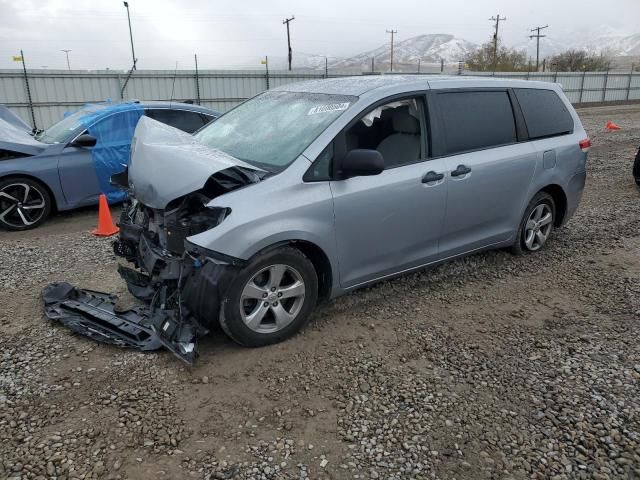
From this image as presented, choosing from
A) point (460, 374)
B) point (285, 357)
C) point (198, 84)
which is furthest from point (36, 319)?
point (198, 84)

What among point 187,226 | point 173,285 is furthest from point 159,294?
point 187,226

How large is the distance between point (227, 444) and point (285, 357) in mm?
876

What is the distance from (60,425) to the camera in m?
2.73

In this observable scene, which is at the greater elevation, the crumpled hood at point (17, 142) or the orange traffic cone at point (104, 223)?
the crumpled hood at point (17, 142)

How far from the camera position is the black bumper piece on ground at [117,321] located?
3268mm

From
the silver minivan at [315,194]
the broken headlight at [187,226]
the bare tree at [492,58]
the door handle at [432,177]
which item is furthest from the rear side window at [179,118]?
the bare tree at [492,58]

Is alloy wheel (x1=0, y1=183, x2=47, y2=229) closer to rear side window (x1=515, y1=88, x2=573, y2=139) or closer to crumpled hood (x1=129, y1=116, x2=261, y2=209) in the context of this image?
crumpled hood (x1=129, y1=116, x2=261, y2=209)

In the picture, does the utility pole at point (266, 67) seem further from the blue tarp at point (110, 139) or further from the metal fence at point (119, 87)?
the blue tarp at point (110, 139)

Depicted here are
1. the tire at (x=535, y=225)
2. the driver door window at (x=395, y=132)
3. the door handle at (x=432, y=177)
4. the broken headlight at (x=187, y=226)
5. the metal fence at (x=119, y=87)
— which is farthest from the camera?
the metal fence at (x=119, y=87)

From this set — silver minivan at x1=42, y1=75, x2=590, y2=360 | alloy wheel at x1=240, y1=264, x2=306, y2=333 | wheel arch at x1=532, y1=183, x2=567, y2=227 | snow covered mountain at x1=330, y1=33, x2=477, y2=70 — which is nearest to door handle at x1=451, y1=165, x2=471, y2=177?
silver minivan at x1=42, y1=75, x2=590, y2=360

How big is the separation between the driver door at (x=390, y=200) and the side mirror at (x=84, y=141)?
444cm

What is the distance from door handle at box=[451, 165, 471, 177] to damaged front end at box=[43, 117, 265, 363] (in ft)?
5.47

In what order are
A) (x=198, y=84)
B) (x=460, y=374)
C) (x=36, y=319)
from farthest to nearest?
(x=198, y=84) → (x=36, y=319) → (x=460, y=374)

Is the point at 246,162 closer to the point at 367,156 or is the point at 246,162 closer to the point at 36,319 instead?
the point at 367,156
